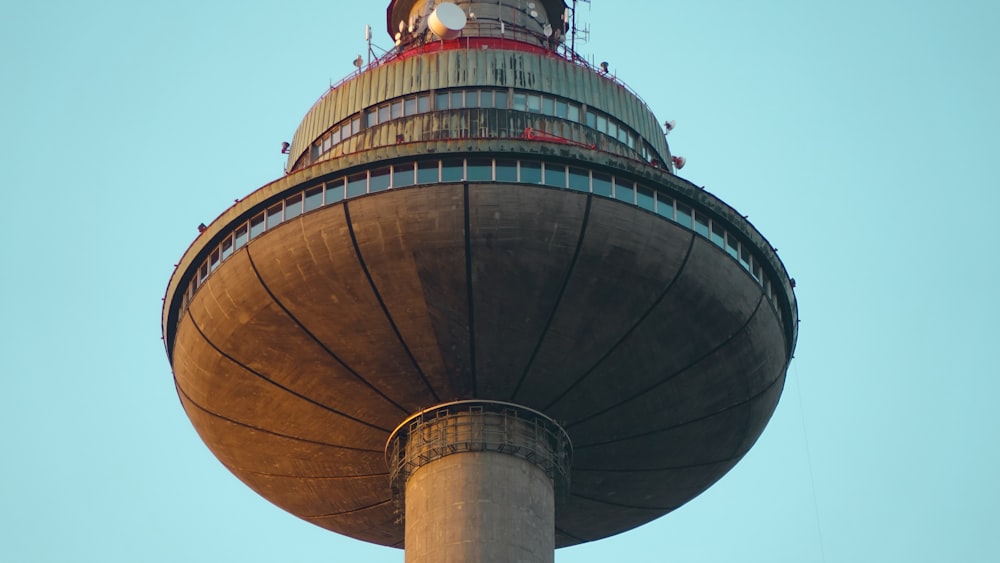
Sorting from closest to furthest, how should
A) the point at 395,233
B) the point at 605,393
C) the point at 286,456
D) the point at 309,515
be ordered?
the point at 395,233 → the point at 605,393 → the point at 286,456 → the point at 309,515

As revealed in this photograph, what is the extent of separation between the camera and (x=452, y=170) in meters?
32.0

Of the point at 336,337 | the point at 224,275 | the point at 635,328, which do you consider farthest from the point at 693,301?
the point at 224,275

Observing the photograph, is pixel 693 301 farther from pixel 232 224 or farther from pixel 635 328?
pixel 232 224

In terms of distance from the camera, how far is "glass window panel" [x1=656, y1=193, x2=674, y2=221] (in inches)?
1281

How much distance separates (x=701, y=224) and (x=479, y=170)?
4.36 metres

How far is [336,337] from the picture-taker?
32.6 meters

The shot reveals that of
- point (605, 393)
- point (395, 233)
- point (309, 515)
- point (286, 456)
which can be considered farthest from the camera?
point (309, 515)

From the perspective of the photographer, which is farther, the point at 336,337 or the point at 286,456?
the point at 286,456

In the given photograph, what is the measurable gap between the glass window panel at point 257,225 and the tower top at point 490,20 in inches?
272

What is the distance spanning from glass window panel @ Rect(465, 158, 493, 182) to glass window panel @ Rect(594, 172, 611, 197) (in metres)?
1.94

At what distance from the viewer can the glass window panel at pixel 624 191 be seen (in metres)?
32.2

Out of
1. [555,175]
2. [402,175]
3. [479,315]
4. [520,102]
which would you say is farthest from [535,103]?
[479,315]

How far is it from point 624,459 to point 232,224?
9.21 meters

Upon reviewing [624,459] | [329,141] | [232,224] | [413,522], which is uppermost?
[329,141]
